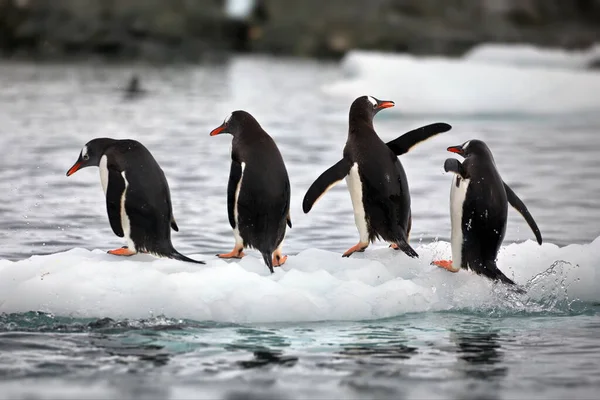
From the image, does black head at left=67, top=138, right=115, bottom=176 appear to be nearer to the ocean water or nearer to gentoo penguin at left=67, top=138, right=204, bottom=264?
gentoo penguin at left=67, top=138, right=204, bottom=264

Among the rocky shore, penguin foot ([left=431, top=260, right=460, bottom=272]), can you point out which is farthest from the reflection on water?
the rocky shore

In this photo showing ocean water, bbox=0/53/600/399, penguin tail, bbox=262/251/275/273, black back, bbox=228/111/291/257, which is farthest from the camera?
black back, bbox=228/111/291/257

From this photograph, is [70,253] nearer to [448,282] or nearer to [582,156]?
[448,282]

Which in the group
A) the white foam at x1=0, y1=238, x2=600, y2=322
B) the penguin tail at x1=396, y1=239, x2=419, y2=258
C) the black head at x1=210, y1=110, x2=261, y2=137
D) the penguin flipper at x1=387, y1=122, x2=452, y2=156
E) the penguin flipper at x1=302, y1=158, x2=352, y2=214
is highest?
the black head at x1=210, y1=110, x2=261, y2=137

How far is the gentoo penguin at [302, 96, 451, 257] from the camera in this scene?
5.69m

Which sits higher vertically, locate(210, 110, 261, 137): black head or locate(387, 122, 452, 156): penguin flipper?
locate(210, 110, 261, 137): black head

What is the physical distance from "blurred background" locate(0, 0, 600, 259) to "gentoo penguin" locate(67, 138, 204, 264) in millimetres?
1495

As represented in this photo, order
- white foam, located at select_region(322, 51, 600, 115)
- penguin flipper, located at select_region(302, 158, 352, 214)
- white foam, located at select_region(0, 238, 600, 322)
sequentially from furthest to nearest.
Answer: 1. white foam, located at select_region(322, 51, 600, 115)
2. penguin flipper, located at select_region(302, 158, 352, 214)
3. white foam, located at select_region(0, 238, 600, 322)

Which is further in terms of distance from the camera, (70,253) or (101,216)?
(101,216)

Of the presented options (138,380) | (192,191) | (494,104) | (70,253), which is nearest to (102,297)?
(70,253)

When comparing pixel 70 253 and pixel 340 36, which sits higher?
pixel 340 36

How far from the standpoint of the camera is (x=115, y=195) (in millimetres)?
5457

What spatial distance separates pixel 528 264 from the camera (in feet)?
19.3

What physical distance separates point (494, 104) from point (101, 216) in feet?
28.6
